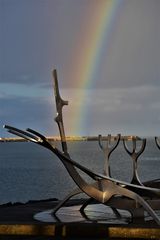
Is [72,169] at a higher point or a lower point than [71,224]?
higher

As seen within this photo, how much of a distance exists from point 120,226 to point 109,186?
1.09m

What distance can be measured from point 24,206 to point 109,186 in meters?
4.92

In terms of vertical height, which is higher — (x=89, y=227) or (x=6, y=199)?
(x=6, y=199)

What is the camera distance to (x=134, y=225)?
12641mm

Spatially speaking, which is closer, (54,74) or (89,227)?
(89,227)

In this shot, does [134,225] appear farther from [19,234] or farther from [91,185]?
[19,234]

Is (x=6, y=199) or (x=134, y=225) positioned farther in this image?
(x=6, y=199)

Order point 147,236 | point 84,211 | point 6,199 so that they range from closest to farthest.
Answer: point 147,236, point 84,211, point 6,199

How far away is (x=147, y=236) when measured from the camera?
12.1 meters

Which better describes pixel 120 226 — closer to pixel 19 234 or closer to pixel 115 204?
pixel 115 204

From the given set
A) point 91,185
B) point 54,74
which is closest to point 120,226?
point 91,185

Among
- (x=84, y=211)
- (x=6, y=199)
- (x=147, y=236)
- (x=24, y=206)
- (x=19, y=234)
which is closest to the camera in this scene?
(x=147, y=236)

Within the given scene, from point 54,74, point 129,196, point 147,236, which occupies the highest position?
point 54,74

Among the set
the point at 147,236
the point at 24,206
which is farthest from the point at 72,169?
the point at 24,206
